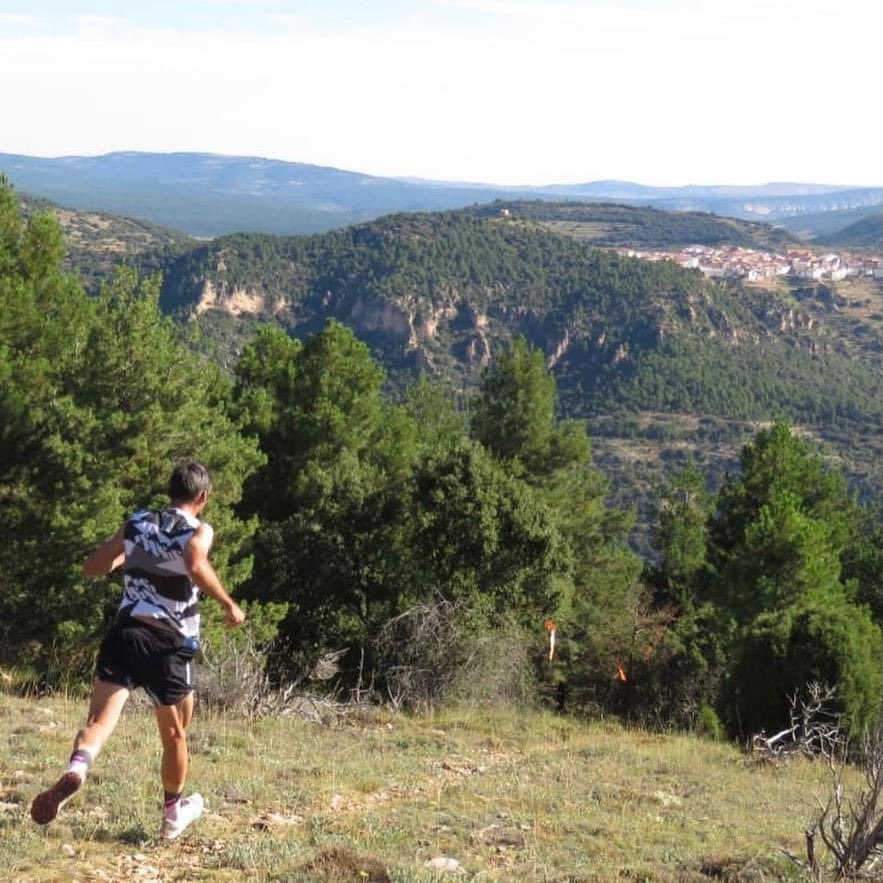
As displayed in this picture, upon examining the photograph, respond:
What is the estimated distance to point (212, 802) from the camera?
5316mm

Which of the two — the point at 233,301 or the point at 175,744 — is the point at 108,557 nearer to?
the point at 175,744

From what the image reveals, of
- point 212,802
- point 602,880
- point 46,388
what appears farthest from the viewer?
point 46,388

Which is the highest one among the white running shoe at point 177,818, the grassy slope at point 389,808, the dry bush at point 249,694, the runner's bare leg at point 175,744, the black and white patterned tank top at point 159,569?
the black and white patterned tank top at point 159,569

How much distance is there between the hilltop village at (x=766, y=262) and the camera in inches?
5915

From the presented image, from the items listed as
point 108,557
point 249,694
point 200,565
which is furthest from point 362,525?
point 200,565

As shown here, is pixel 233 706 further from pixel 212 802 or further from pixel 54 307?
pixel 54 307

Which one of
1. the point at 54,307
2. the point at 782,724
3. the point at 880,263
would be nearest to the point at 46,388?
the point at 54,307

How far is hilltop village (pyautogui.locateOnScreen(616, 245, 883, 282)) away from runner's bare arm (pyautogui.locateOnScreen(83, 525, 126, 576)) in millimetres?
137475

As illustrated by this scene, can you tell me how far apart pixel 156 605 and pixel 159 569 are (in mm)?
156

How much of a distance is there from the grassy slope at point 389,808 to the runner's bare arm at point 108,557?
118 centimetres

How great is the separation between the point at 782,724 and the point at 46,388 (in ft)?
35.0

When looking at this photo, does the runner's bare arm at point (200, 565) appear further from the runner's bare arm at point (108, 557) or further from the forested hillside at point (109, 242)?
the forested hillside at point (109, 242)

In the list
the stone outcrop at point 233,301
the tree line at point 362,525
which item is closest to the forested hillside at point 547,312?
the stone outcrop at point 233,301

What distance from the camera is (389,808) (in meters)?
5.75
